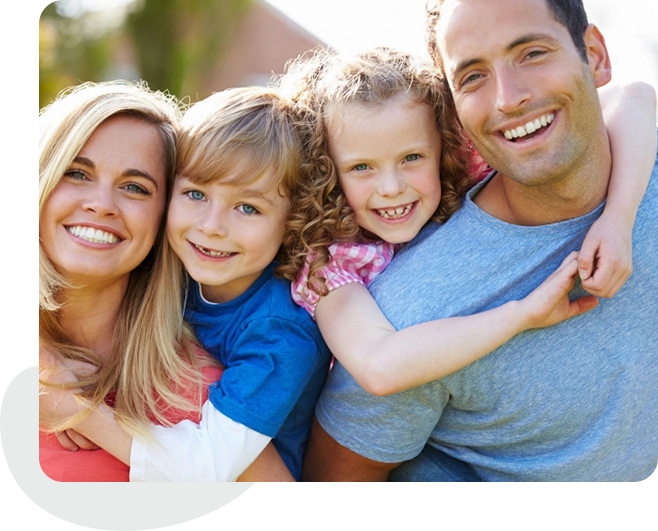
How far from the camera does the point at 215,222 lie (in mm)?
2484

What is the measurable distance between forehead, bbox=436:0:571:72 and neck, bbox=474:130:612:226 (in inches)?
15.7

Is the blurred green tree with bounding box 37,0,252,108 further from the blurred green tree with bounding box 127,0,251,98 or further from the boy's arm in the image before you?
the boy's arm

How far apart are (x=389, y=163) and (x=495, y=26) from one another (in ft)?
1.81

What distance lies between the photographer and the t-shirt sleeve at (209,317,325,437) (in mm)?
2400

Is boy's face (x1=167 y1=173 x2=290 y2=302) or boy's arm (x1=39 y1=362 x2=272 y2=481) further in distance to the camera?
boy's face (x1=167 y1=173 x2=290 y2=302)

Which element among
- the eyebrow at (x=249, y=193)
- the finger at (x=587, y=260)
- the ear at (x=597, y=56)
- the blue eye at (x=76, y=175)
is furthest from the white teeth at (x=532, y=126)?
the blue eye at (x=76, y=175)

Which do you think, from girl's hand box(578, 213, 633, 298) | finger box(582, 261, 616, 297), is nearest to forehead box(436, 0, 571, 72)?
girl's hand box(578, 213, 633, 298)

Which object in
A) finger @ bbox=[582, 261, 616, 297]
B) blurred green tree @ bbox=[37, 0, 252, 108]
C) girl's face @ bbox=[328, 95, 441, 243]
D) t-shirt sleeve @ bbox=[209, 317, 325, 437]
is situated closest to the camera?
finger @ bbox=[582, 261, 616, 297]

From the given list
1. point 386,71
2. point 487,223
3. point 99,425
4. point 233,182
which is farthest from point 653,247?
point 99,425

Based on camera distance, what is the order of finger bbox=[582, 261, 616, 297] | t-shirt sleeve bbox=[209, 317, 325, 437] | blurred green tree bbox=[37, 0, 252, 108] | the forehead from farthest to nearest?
1. blurred green tree bbox=[37, 0, 252, 108]
2. t-shirt sleeve bbox=[209, 317, 325, 437]
3. the forehead
4. finger bbox=[582, 261, 616, 297]

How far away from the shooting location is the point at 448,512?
2.49 m

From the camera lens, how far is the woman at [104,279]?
245cm

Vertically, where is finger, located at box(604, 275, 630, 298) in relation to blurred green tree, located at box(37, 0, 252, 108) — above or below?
below

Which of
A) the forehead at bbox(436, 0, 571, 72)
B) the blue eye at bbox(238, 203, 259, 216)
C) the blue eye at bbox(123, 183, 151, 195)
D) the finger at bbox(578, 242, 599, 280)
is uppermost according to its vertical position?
the forehead at bbox(436, 0, 571, 72)
